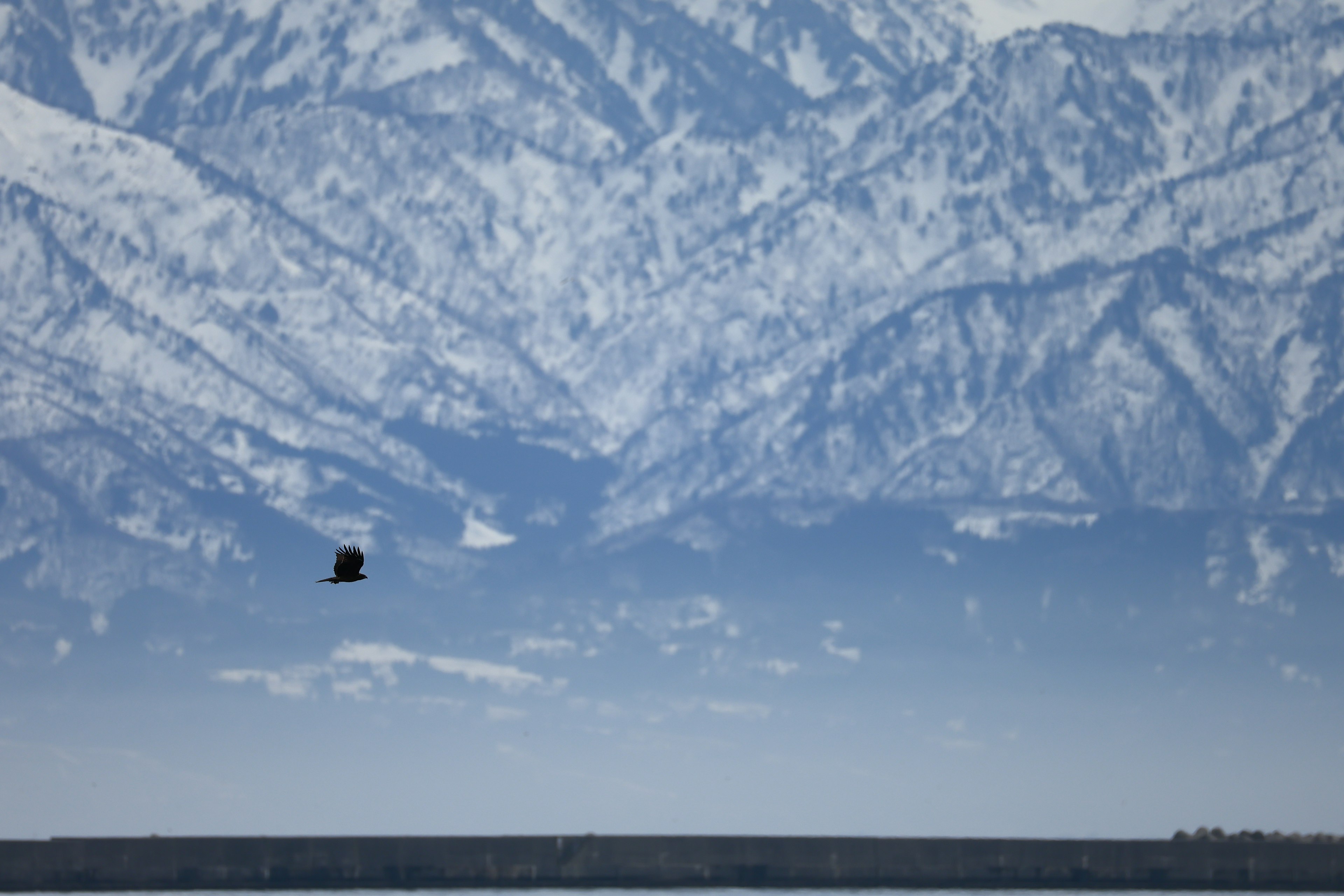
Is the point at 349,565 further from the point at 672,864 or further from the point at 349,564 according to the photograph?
the point at 672,864

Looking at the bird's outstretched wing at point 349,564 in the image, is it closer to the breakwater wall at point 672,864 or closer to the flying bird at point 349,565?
the flying bird at point 349,565

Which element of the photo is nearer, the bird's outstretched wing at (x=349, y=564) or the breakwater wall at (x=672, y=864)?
the bird's outstretched wing at (x=349, y=564)

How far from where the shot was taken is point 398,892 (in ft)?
319

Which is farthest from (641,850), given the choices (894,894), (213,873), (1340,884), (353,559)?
(353,559)

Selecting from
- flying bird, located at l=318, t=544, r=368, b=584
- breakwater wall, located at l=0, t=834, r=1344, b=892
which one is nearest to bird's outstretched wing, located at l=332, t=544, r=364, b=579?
flying bird, located at l=318, t=544, r=368, b=584

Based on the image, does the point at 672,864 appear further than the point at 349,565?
Yes

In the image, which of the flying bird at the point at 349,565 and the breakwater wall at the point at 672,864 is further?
the breakwater wall at the point at 672,864

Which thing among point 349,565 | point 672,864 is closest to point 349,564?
point 349,565

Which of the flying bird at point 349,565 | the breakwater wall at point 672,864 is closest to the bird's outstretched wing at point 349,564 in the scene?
the flying bird at point 349,565

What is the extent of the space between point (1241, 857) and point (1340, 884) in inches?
215

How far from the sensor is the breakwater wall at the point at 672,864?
3757 inches

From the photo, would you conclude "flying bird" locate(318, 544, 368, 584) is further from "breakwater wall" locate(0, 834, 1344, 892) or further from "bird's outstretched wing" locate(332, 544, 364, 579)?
"breakwater wall" locate(0, 834, 1344, 892)

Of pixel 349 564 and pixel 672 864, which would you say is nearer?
pixel 349 564

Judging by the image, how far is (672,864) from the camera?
9762 centimetres
